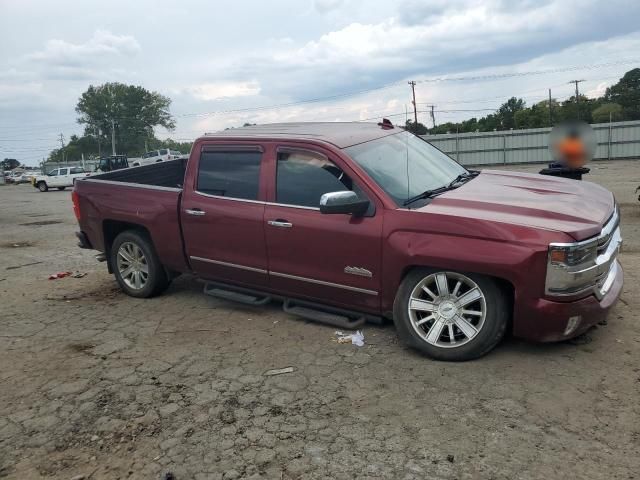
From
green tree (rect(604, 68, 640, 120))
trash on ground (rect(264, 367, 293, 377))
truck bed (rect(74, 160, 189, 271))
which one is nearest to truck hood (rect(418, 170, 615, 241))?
trash on ground (rect(264, 367, 293, 377))

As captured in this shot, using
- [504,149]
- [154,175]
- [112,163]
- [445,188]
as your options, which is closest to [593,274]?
[445,188]

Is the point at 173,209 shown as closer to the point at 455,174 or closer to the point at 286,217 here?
the point at 286,217

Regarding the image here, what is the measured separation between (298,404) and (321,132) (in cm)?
250

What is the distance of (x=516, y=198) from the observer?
13.6 ft

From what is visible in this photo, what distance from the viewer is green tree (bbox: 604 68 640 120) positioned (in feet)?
162

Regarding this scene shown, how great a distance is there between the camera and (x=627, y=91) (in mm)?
50812

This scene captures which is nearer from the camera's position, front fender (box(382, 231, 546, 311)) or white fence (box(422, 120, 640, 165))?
front fender (box(382, 231, 546, 311))

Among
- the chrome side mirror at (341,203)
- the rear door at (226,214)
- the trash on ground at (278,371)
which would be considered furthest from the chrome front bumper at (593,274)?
the rear door at (226,214)

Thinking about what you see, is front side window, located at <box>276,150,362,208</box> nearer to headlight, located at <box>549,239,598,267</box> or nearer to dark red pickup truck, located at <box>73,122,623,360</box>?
dark red pickup truck, located at <box>73,122,623,360</box>

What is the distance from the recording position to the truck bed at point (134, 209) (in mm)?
5445

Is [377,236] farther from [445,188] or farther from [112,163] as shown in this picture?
[112,163]

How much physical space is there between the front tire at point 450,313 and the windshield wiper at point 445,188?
0.62 m

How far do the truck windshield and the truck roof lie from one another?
4.0 inches

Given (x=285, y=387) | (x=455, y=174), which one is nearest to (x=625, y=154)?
(x=455, y=174)
